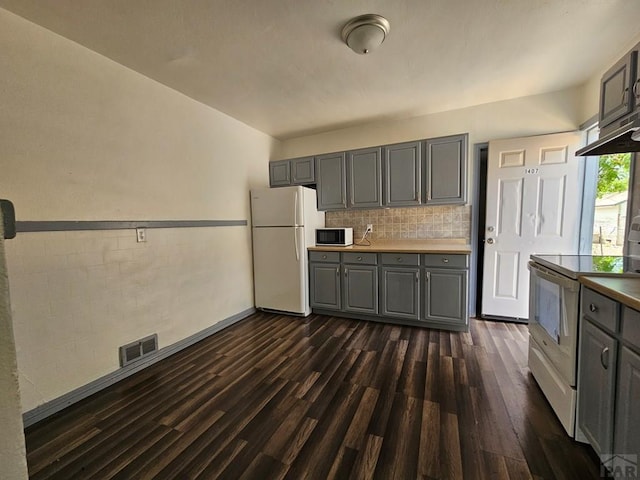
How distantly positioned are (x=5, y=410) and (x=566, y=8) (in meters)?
2.91

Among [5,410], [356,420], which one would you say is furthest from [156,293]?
[5,410]

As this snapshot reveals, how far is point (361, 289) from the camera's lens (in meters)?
3.20

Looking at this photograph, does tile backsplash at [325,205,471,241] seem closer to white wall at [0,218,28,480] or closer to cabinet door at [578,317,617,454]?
cabinet door at [578,317,617,454]

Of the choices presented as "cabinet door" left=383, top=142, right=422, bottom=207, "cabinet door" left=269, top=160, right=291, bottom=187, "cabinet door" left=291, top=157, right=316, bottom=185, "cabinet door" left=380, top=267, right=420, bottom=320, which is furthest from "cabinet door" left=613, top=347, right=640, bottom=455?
"cabinet door" left=269, top=160, right=291, bottom=187

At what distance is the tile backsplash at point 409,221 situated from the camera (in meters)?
3.28

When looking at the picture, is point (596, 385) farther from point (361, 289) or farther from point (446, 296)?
point (361, 289)

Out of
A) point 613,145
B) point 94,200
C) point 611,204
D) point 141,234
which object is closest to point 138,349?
point 141,234

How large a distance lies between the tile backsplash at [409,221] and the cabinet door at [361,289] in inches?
26.9

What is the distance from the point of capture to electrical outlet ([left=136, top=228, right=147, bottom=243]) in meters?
2.28

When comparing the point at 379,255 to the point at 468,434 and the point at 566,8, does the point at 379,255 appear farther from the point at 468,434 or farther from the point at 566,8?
the point at 566,8

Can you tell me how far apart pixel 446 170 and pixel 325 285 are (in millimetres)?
1935

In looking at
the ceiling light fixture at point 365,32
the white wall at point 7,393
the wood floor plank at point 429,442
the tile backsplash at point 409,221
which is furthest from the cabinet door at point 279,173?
the white wall at point 7,393

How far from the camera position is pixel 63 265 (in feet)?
6.00

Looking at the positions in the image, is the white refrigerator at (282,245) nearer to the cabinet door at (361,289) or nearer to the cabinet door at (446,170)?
the cabinet door at (361,289)
